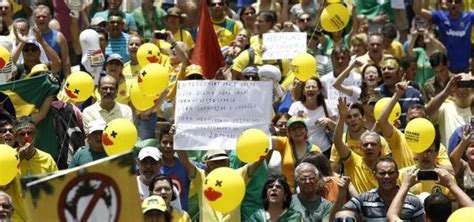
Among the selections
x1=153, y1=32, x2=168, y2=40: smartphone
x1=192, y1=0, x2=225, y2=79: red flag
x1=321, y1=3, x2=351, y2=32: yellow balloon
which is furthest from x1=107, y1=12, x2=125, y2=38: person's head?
x1=321, y1=3, x2=351, y2=32: yellow balloon

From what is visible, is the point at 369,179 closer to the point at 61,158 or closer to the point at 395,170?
the point at 395,170

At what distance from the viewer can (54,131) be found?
1407 centimetres

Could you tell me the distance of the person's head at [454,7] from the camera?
18.0m

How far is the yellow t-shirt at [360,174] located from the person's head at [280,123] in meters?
0.74

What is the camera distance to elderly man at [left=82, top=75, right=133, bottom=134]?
14.4 metres

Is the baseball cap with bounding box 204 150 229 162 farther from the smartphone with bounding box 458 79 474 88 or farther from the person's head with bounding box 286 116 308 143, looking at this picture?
the smartphone with bounding box 458 79 474 88

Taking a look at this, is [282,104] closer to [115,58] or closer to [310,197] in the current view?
[115,58]

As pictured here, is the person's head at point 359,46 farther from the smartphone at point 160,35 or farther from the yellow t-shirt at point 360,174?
the yellow t-shirt at point 360,174

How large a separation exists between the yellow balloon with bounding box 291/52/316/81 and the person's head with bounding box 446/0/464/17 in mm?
3463

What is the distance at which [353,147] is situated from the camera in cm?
1388

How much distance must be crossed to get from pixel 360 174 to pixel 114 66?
3239 millimetres

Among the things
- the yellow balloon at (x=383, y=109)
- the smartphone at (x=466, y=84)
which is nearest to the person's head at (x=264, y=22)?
the smartphone at (x=466, y=84)

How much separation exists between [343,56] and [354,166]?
2830 millimetres

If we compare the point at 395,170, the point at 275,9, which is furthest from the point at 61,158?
the point at 275,9
